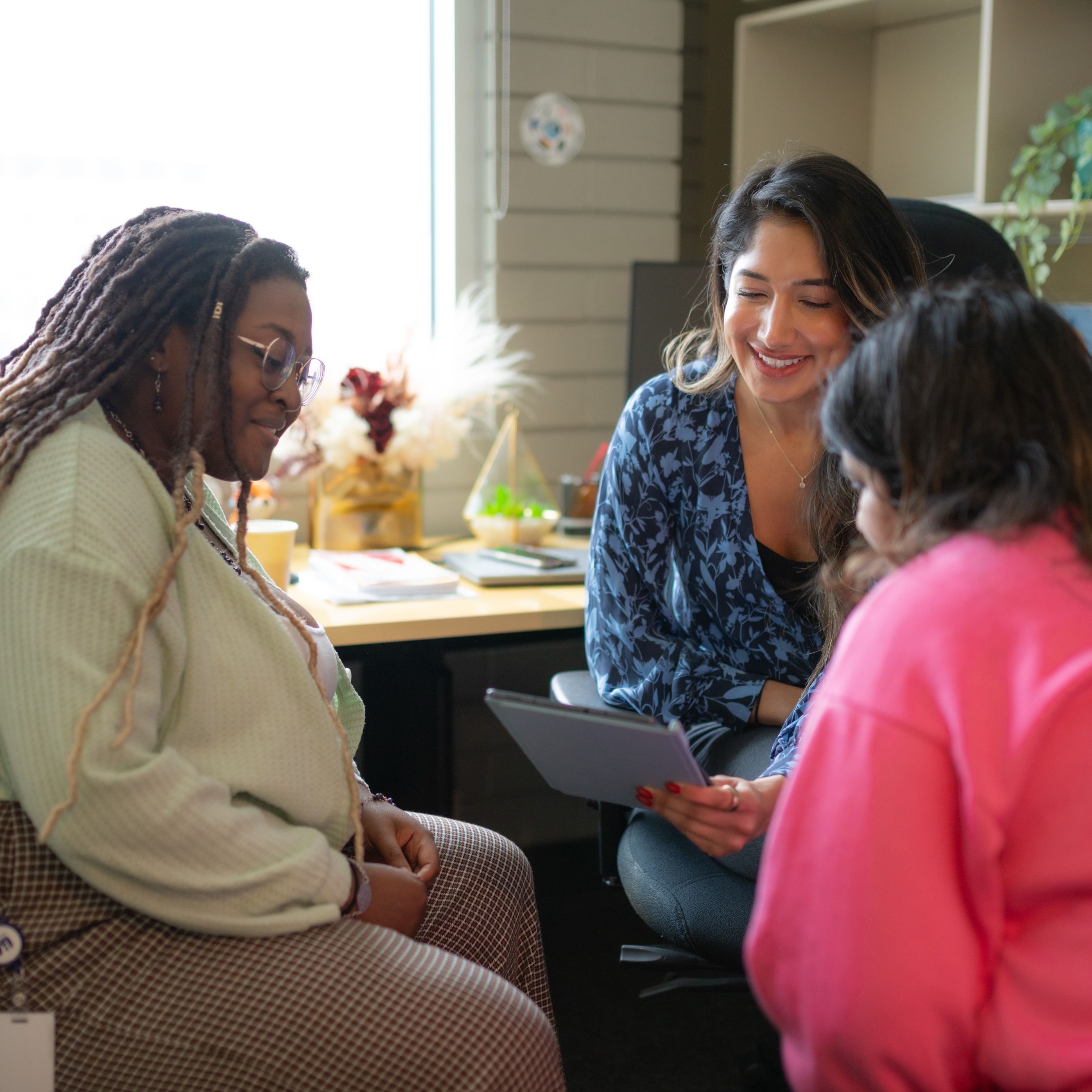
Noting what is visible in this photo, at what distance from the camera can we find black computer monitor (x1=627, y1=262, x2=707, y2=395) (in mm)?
2512

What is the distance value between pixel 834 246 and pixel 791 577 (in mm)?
463

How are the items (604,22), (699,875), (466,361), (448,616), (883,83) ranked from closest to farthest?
(699,875)
(448,616)
(466,361)
(604,22)
(883,83)

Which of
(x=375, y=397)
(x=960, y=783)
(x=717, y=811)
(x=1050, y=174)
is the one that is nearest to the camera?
(x=960, y=783)

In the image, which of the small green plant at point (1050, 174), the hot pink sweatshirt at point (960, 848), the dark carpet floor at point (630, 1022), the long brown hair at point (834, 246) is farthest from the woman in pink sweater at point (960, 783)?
the small green plant at point (1050, 174)

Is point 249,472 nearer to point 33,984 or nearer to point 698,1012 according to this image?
point 33,984

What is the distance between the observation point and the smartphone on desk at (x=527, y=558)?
2.22 m

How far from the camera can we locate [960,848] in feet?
2.59

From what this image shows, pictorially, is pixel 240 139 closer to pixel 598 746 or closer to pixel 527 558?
pixel 527 558

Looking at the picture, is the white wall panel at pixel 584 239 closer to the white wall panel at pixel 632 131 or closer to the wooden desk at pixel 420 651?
the white wall panel at pixel 632 131

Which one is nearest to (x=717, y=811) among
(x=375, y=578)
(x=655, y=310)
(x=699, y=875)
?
(x=699, y=875)

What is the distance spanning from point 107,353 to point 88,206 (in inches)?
50.0

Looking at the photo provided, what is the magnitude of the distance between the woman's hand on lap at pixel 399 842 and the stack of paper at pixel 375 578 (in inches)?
23.2

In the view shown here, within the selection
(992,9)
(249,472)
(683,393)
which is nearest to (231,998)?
(249,472)

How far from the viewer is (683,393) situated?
1791mm
